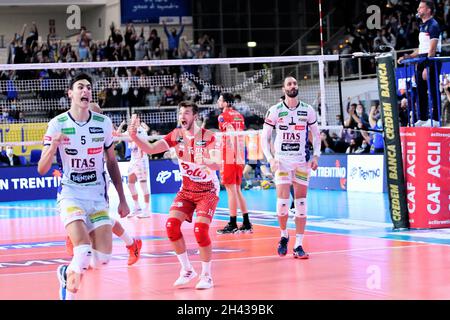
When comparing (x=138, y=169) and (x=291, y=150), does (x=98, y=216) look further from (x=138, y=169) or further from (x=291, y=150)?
(x=138, y=169)

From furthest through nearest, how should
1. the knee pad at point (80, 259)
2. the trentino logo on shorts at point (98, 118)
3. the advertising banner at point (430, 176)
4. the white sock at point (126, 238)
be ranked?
the advertising banner at point (430, 176)
the white sock at point (126, 238)
the trentino logo on shorts at point (98, 118)
the knee pad at point (80, 259)

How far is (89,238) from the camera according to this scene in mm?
Result: 8648

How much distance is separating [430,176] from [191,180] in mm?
5614

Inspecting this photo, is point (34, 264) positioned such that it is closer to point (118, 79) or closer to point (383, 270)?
point (383, 270)

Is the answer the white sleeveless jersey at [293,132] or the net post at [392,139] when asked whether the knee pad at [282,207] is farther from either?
the net post at [392,139]

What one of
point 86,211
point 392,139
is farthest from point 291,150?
point 86,211

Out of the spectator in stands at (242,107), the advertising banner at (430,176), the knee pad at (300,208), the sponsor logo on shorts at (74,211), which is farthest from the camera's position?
the spectator in stands at (242,107)

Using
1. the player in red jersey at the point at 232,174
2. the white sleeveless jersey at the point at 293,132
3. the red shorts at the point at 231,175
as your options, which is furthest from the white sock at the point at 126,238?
the red shorts at the point at 231,175

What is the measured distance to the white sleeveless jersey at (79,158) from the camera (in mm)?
8766

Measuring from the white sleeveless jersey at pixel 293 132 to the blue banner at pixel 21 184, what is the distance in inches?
556

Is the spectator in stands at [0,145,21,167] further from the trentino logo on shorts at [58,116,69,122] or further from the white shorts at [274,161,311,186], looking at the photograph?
the trentino logo on shorts at [58,116,69,122]

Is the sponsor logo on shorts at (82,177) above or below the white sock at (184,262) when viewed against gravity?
above

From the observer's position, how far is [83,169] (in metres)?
8.82

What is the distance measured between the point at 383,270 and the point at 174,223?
2.55 metres
